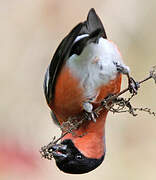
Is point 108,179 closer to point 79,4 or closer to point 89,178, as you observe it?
point 89,178

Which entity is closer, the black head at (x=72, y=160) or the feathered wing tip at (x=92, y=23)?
the feathered wing tip at (x=92, y=23)

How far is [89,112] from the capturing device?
14.5 ft

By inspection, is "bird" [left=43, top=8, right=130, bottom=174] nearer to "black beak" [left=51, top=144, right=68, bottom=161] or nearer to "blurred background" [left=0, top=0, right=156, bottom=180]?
"black beak" [left=51, top=144, right=68, bottom=161]

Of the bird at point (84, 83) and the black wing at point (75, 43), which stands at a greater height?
the black wing at point (75, 43)

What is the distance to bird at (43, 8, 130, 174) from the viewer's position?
434cm

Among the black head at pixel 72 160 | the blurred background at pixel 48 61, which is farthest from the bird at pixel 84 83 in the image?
the blurred background at pixel 48 61

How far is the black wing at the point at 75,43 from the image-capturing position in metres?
4.17

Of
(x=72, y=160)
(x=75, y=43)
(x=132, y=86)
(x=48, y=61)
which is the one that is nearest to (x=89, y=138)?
(x=72, y=160)

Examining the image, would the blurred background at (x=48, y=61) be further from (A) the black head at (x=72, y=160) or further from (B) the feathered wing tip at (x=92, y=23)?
(B) the feathered wing tip at (x=92, y=23)

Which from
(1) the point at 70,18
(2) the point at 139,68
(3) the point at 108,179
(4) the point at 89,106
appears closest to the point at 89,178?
(3) the point at 108,179

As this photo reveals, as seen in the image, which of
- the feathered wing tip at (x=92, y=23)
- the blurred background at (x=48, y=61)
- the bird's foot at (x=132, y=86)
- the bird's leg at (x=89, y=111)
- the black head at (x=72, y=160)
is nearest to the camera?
the feathered wing tip at (x=92, y=23)

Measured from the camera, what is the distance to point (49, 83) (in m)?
4.72

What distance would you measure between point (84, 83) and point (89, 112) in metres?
0.26

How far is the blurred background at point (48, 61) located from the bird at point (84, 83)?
155cm
